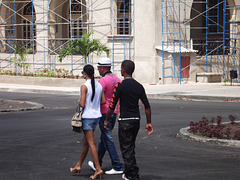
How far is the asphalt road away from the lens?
718 centimetres

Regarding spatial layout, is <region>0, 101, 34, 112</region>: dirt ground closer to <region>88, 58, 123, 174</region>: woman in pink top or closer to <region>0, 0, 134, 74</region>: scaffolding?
<region>88, 58, 123, 174</region>: woman in pink top

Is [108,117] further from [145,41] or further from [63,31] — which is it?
[63,31]

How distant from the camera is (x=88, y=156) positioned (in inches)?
334

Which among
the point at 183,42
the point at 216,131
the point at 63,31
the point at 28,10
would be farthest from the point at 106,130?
the point at 28,10

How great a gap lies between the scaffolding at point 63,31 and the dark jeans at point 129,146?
2084cm

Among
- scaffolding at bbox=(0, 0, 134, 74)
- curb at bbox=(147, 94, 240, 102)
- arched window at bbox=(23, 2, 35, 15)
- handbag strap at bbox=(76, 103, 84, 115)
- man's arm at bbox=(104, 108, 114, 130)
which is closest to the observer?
man's arm at bbox=(104, 108, 114, 130)

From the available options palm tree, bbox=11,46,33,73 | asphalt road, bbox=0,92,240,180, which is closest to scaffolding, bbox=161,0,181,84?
palm tree, bbox=11,46,33,73

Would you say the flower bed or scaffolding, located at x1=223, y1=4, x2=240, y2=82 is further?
scaffolding, located at x1=223, y1=4, x2=240, y2=82

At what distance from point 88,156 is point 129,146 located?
75.9 inches

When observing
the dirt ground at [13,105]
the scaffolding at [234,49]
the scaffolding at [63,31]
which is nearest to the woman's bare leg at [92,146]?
the dirt ground at [13,105]

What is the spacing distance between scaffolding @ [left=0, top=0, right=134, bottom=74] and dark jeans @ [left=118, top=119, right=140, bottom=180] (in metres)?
20.8

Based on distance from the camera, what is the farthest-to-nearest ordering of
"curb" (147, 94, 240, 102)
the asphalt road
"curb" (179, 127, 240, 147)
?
"curb" (147, 94, 240, 102) < "curb" (179, 127, 240, 147) < the asphalt road

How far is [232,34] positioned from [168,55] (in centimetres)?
466

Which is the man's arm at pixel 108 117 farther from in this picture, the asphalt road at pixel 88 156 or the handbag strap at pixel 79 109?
the asphalt road at pixel 88 156
